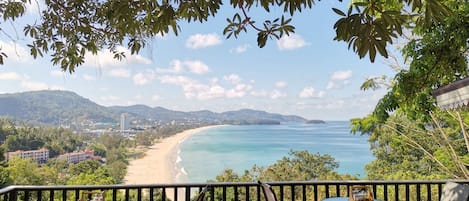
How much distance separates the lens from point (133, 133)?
17.8m

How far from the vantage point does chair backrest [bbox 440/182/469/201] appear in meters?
2.86

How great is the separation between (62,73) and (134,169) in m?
16.1

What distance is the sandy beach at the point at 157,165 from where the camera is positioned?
58.5ft

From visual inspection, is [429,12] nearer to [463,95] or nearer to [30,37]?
[463,95]

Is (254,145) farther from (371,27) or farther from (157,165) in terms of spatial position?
(371,27)

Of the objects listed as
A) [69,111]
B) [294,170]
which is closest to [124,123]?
[69,111]

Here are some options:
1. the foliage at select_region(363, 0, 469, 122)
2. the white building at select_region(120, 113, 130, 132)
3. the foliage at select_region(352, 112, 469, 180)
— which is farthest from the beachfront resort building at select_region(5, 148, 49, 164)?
the foliage at select_region(363, 0, 469, 122)

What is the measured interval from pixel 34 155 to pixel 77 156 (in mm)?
1705

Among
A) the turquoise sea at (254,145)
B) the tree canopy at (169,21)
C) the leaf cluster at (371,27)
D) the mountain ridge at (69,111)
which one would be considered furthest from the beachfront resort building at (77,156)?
the leaf cluster at (371,27)

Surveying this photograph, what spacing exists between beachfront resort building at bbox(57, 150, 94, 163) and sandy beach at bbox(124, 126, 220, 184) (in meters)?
2.67

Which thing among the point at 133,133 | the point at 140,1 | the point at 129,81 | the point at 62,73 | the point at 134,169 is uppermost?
the point at 129,81

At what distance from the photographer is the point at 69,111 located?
15.4 metres

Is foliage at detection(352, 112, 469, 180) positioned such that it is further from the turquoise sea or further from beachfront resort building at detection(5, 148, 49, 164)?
beachfront resort building at detection(5, 148, 49, 164)

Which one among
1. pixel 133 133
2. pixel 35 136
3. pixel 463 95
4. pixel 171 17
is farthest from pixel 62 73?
pixel 133 133
